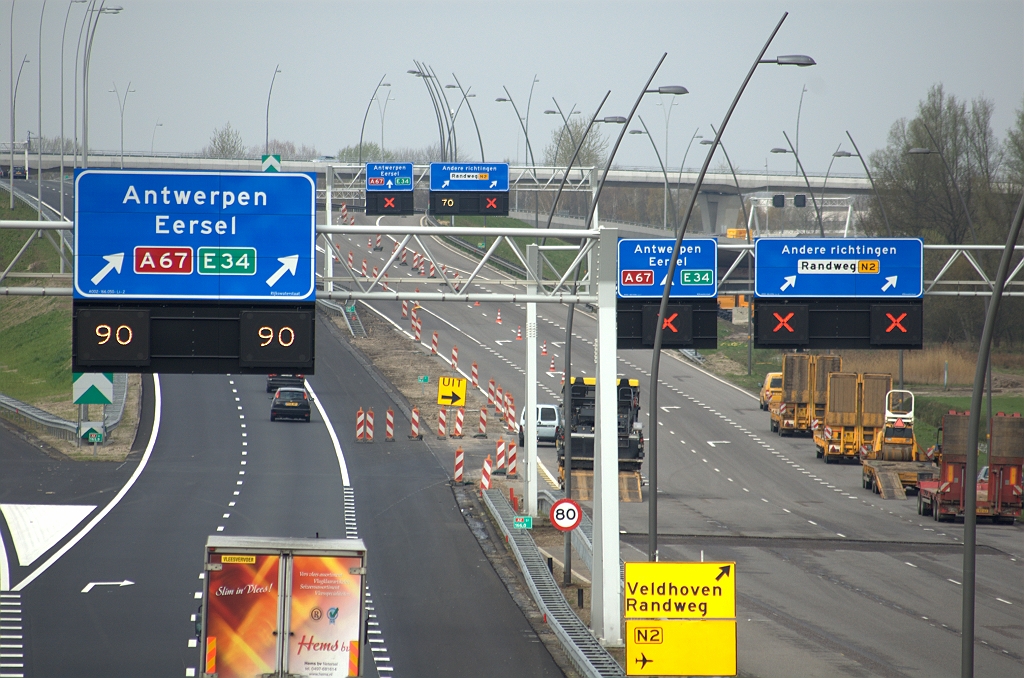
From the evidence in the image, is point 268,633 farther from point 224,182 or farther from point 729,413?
point 729,413

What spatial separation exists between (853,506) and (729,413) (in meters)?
18.0

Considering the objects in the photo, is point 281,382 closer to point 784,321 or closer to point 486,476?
point 486,476

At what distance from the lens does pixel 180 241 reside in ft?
61.2

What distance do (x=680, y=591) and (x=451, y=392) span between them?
30.3 meters

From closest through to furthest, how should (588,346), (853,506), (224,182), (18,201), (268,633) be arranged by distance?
1. (268,633)
2. (224,182)
3. (853,506)
4. (588,346)
5. (18,201)

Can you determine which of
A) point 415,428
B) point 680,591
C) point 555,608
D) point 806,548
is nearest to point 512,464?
point 415,428

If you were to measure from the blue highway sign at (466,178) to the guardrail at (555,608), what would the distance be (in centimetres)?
1675

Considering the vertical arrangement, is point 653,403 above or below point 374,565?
above

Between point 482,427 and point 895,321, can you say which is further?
point 482,427

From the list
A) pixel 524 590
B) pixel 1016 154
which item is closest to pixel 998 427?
pixel 524 590

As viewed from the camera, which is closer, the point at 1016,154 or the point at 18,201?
the point at 1016,154

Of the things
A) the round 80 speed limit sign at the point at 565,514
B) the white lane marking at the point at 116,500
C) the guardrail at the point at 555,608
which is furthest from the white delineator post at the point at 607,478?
the white lane marking at the point at 116,500

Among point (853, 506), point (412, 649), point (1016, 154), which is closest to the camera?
point (412, 649)

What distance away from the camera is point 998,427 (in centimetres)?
3494
